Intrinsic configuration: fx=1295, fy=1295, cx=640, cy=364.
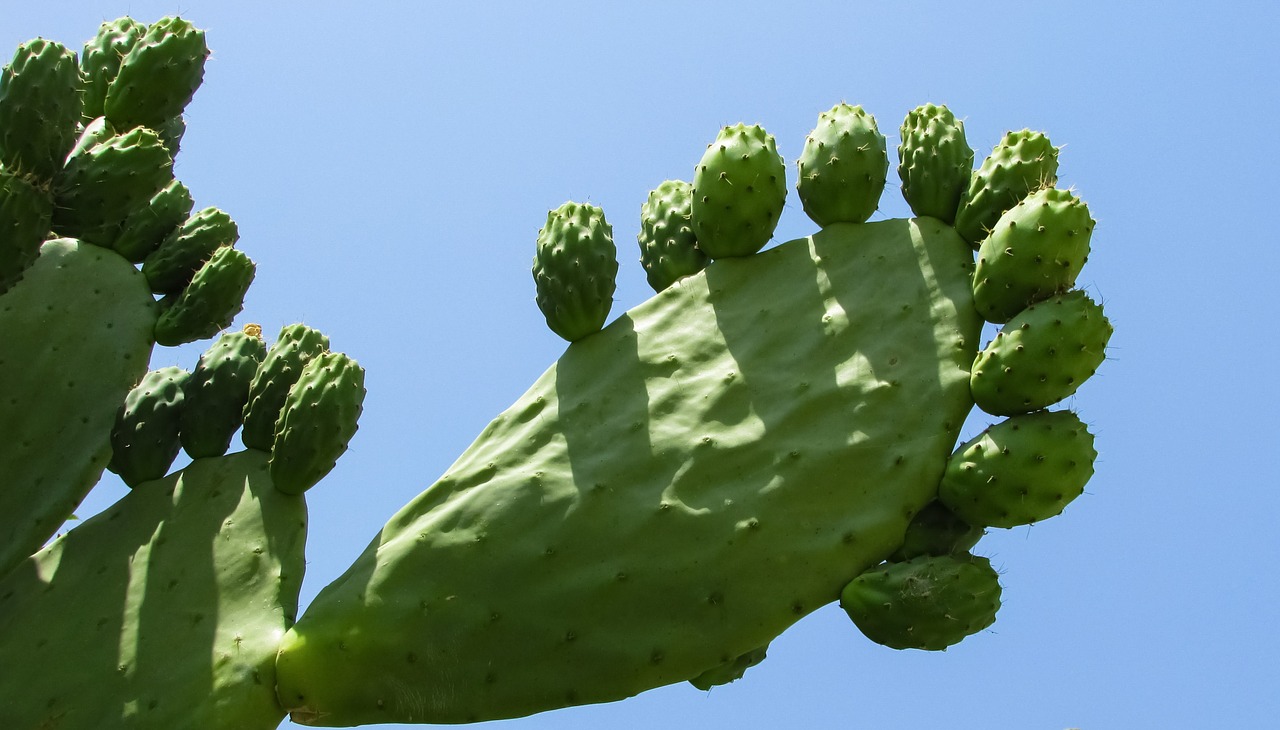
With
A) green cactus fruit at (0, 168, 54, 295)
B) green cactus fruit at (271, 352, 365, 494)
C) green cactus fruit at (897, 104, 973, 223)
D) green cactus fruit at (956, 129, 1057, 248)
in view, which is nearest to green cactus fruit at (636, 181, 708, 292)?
green cactus fruit at (897, 104, 973, 223)

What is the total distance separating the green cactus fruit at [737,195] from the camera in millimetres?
3090

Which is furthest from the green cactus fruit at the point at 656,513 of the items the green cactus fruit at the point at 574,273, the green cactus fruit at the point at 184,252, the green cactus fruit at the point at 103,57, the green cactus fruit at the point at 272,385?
the green cactus fruit at the point at 103,57

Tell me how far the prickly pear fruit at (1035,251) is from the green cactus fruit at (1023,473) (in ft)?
0.96

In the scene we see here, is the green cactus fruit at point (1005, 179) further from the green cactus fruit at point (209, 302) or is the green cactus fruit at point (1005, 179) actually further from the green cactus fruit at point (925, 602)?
the green cactus fruit at point (209, 302)

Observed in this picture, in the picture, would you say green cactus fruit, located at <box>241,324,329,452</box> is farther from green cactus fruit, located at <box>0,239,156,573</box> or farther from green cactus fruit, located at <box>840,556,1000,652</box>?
green cactus fruit, located at <box>840,556,1000,652</box>

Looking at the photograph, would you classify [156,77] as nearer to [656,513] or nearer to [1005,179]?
[656,513]

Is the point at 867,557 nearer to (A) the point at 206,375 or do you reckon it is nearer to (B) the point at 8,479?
(A) the point at 206,375

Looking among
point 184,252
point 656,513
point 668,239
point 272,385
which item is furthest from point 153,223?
point 656,513

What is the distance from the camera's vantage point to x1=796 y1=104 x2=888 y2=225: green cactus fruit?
312 centimetres

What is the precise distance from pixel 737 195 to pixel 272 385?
119 cm

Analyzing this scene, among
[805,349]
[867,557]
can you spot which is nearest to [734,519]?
[867,557]

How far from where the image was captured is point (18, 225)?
2711mm

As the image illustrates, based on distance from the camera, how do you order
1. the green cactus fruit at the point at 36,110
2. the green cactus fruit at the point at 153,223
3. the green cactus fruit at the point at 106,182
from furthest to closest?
the green cactus fruit at the point at 153,223 < the green cactus fruit at the point at 106,182 < the green cactus fruit at the point at 36,110

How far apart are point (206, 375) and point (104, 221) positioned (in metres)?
0.43
